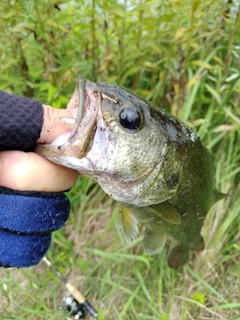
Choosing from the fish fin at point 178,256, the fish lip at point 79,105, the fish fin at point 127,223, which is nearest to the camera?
the fish lip at point 79,105

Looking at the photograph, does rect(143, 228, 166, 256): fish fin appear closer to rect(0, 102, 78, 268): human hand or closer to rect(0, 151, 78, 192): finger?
rect(0, 102, 78, 268): human hand

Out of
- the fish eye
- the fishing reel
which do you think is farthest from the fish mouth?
the fishing reel

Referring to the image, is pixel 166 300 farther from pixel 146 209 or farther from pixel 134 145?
pixel 134 145

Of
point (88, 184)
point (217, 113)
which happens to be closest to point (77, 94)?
point (88, 184)

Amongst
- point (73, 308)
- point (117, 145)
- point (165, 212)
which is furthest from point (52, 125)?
point (73, 308)

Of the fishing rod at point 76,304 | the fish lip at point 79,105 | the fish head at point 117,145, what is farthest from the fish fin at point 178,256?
the fish lip at point 79,105

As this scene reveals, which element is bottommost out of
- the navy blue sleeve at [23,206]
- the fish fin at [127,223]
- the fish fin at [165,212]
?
the fish fin at [127,223]

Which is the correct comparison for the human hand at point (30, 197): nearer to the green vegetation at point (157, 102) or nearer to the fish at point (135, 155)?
the fish at point (135, 155)

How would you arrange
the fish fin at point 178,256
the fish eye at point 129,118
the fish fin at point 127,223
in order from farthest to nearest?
the fish fin at point 178,256
the fish fin at point 127,223
the fish eye at point 129,118
